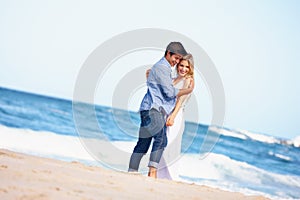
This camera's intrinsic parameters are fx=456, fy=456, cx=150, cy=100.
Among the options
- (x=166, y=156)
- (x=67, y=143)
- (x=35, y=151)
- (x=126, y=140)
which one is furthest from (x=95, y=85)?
(x=126, y=140)

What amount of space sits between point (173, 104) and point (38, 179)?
2.40 metres

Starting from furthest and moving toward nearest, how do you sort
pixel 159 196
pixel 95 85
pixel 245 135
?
1. pixel 245 135
2. pixel 95 85
3. pixel 159 196

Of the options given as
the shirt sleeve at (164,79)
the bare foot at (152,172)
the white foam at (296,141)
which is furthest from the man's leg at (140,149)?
the white foam at (296,141)

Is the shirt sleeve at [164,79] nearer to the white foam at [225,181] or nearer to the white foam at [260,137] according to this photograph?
the white foam at [225,181]

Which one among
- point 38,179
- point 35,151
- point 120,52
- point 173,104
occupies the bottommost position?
point 35,151

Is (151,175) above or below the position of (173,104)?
below

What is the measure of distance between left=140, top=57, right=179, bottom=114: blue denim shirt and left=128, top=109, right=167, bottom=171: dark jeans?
0.31ft

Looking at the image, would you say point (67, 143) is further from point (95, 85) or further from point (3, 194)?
point (3, 194)

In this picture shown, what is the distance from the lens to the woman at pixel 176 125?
229 inches

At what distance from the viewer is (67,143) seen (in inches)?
607

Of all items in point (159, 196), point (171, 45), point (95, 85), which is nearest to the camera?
point (159, 196)

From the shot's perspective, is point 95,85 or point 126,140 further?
point 126,140

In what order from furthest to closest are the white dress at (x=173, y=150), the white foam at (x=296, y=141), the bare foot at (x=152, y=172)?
the white foam at (x=296, y=141)
the white dress at (x=173, y=150)
the bare foot at (x=152, y=172)

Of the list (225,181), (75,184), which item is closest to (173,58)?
(75,184)
